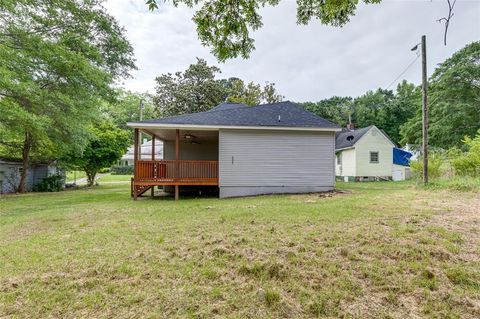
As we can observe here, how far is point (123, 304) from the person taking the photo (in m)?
2.88

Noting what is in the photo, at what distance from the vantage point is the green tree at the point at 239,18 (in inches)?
171

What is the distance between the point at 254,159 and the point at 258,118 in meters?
1.75

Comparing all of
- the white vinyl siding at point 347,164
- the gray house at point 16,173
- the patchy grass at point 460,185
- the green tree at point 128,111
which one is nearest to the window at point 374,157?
A: the white vinyl siding at point 347,164

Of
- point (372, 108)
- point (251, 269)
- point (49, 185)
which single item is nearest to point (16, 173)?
point (49, 185)

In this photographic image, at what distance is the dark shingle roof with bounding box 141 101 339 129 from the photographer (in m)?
11.1

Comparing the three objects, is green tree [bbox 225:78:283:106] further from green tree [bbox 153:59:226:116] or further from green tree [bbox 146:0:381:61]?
green tree [bbox 146:0:381:61]

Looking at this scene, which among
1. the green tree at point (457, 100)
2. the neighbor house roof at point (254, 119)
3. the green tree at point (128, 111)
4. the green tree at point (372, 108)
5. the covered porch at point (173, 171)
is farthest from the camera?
the green tree at point (128, 111)

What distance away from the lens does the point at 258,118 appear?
11.8 meters

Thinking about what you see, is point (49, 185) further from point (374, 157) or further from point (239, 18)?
point (374, 157)

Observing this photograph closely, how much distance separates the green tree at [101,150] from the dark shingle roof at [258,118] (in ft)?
31.8

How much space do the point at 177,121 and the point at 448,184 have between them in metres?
10.8

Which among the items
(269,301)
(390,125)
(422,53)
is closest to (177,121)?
(269,301)

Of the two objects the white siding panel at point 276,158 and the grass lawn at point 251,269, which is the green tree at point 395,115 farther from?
the grass lawn at point 251,269

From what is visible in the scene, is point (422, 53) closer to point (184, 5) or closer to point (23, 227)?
point (184, 5)
